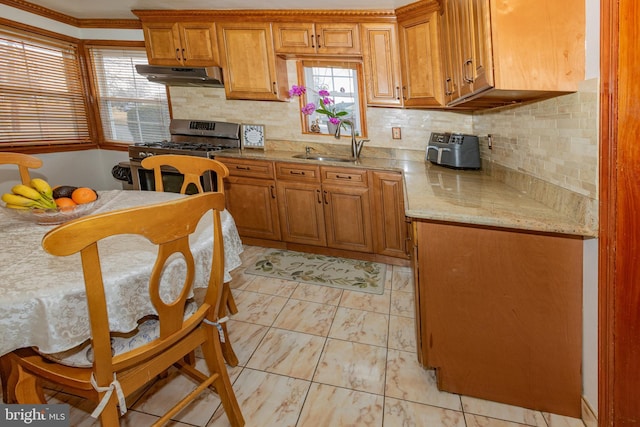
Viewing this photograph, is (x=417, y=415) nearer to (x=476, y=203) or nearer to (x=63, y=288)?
(x=476, y=203)

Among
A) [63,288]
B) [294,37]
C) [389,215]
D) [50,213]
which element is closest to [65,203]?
[50,213]

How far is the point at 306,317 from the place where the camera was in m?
2.27

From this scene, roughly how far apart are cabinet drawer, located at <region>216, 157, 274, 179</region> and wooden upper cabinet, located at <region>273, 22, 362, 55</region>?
3.40 ft

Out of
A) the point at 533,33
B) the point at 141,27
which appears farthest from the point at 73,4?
the point at 533,33

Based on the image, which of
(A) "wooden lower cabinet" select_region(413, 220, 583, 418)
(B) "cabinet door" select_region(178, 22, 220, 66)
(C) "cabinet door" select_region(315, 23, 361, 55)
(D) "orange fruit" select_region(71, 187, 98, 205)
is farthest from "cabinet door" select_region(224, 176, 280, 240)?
(A) "wooden lower cabinet" select_region(413, 220, 583, 418)

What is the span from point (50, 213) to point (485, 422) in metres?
1.92

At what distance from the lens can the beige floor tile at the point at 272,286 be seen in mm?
2602

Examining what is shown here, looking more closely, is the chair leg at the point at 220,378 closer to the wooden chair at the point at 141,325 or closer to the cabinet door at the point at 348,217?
the wooden chair at the point at 141,325

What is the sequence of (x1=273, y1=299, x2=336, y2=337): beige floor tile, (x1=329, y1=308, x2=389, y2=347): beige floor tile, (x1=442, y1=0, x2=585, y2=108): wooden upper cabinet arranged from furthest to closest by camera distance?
1. (x1=273, y1=299, x2=336, y2=337): beige floor tile
2. (x1=329, y1=308, x2=389, y2=347): beige floor tile
3. (x1=442, y1=0, x2=585, y2=108): wooden upper cabinet

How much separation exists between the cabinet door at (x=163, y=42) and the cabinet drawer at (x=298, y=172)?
150 cm

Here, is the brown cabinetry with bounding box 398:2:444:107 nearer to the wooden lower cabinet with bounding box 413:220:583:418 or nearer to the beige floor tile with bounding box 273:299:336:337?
the wooden lower cabinet with bounding box 413:220:583:418

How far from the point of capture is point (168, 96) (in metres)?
3.92

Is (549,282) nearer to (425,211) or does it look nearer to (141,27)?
(425,211)

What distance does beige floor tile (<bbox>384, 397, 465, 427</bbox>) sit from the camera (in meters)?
1.44
